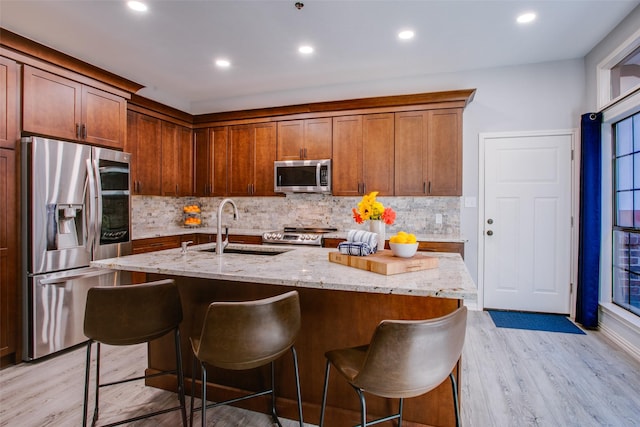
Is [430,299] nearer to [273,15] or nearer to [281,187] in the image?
[273,15]

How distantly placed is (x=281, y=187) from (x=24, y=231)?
2.59m

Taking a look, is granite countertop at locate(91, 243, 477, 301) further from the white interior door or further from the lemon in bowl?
the white interior door

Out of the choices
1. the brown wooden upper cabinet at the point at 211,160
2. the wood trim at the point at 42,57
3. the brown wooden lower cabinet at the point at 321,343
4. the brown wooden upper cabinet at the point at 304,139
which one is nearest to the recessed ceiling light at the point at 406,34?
the brown wooden upper cabinet at the point at 304,139

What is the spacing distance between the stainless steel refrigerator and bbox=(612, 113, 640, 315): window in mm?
4780

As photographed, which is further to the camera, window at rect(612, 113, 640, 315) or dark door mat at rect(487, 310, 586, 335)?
dark door mat at rect(487, 310, 586, 335)

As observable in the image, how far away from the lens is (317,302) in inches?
71.6

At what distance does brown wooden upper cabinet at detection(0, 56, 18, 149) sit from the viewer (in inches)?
100

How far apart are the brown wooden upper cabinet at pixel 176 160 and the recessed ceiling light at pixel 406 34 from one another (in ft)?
10.4

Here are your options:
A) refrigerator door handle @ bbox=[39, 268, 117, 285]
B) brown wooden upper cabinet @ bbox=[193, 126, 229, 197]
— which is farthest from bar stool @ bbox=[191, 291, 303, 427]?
A: brown wooden upper cabinet @ bbox=[193, 126, 229, 197]

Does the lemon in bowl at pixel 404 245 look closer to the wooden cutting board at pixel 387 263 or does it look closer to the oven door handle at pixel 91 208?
the wooden cutting board at pixel 387 263

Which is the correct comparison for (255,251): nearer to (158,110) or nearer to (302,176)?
(302,176)

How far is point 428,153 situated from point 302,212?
185 cm

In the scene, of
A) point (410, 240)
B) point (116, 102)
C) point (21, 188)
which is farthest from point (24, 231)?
point (410, 240)

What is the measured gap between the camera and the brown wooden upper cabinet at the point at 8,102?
2.54 metres
